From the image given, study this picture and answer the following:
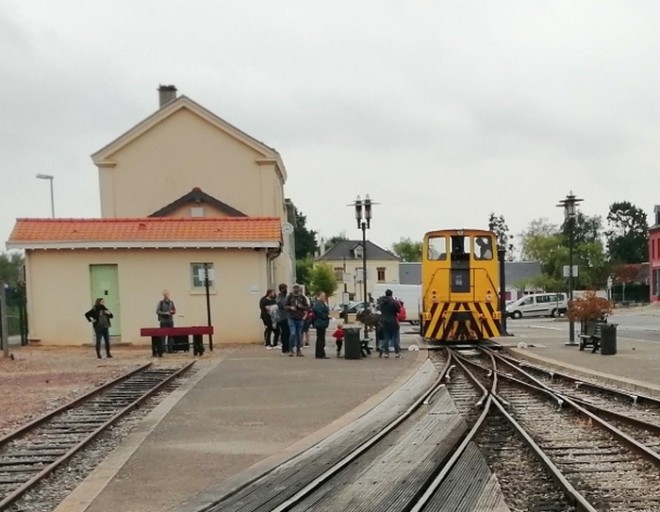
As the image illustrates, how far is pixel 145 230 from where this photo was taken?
84.6 feet

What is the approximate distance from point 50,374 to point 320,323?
639 cm

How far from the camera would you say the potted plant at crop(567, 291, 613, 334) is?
71.8ft

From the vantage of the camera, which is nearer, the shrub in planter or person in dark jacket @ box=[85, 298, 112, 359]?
person in dark jacket @ box=[85, 298, 112, 359]

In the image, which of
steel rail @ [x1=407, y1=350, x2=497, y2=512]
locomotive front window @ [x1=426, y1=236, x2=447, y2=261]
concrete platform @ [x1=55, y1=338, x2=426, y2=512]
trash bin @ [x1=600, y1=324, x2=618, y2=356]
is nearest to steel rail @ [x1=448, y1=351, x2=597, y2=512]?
steel rail @ [x1=407, y1=350, x2=497, y2=512]

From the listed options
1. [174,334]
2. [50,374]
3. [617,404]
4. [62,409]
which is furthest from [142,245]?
[617,404]

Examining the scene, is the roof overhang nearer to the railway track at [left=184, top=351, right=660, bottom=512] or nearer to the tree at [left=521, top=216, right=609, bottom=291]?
the railway track at [left=184, top=351, right=660, bottom=512]

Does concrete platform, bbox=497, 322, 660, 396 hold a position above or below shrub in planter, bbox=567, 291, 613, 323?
below

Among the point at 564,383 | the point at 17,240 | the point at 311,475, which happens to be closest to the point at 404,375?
the point at 564,383

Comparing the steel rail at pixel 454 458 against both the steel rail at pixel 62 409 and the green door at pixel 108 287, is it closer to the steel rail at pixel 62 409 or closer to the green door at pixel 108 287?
the steel rail at pixel 62 409

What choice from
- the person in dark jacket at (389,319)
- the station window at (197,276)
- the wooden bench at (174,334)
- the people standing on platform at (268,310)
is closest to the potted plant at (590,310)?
the person in dark jacket at (389,319)

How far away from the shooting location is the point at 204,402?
13.0m

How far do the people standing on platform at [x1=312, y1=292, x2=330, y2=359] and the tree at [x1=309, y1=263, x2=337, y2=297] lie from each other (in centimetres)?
6988

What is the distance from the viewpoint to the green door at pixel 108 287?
25250mm

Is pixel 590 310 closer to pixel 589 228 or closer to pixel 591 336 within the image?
pixel 591 336
